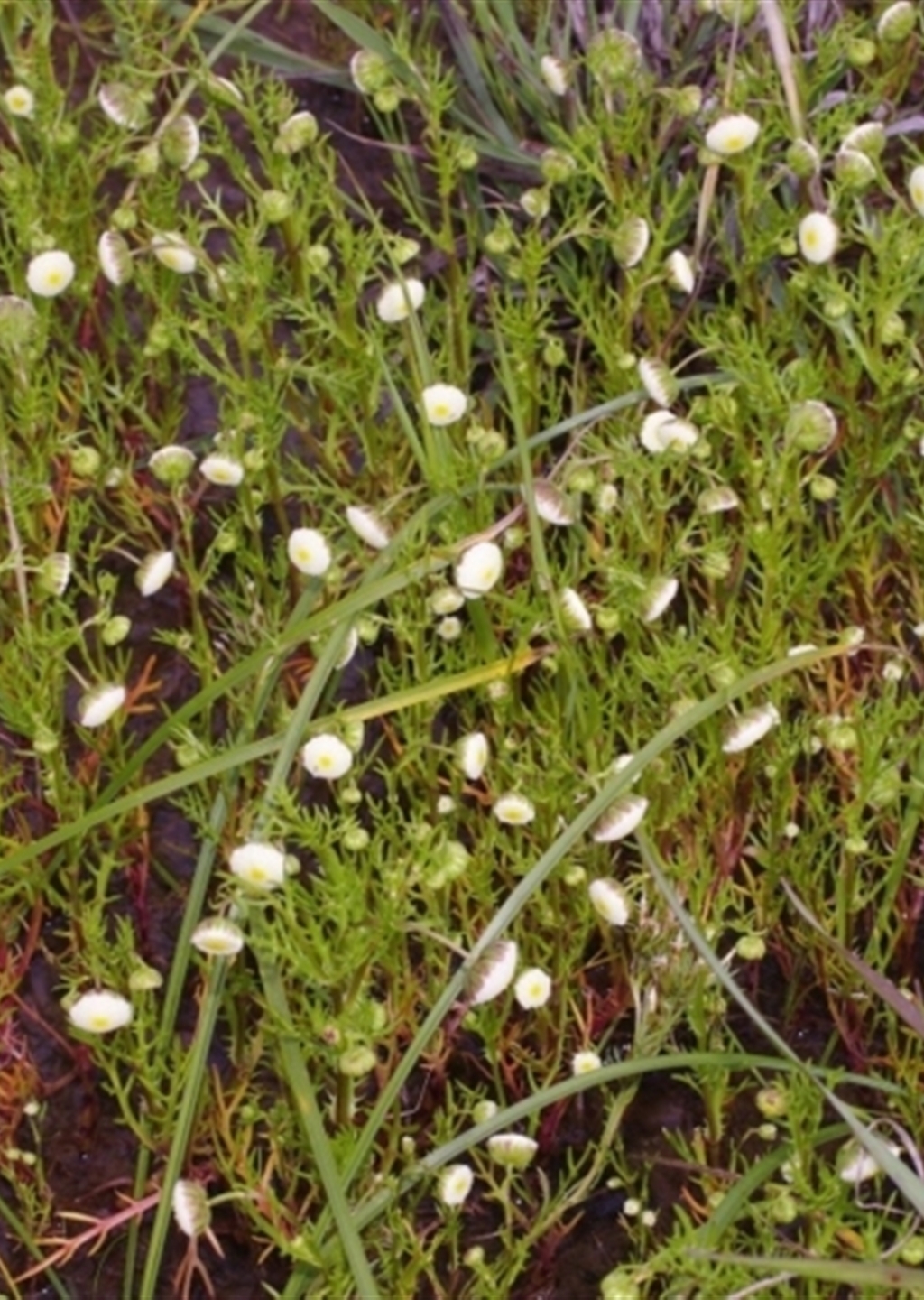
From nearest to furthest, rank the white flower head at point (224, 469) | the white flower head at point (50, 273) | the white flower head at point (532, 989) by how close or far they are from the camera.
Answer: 1. the white flower head at point (532, 989)
2. the white flower head at point (224, 469)
3. the white flower head at point (50, 273)

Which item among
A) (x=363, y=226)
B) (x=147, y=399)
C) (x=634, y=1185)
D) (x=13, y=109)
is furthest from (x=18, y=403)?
(x=634, y=1185)

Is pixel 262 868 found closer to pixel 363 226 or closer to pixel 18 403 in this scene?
pixel 18 403

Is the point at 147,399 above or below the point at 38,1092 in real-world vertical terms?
above

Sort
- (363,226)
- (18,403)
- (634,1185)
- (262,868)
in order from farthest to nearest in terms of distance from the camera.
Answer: (363,226), (18,403), (634,1185), (262,868)

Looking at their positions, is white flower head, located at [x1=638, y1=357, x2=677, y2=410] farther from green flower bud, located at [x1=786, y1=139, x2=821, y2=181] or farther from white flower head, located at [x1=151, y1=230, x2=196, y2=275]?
white flower head, located at [x1=151, y1=230, x2=196, y2=275]

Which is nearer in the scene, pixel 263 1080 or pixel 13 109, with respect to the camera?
pixel 263 1080

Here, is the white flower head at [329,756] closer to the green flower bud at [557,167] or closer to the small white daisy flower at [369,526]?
the small white daisy flower at [369,526]

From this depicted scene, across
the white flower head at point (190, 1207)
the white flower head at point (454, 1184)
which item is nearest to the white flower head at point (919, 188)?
the white flower head at point (454, 1184)

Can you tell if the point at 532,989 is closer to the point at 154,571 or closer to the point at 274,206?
the point at 154,571
